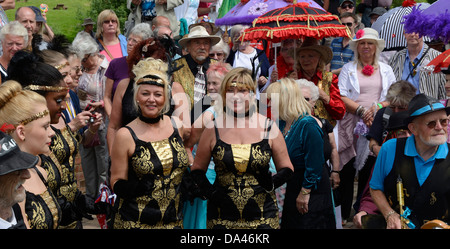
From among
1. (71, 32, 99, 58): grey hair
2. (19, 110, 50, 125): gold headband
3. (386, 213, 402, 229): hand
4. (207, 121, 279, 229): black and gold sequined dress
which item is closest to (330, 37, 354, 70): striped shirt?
(71, 32, 99, 58): grey hair

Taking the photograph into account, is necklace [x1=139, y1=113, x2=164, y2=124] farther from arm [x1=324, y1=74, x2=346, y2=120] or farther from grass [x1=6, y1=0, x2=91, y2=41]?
grass [x1=6, y1=0, x2=91, y2=41]

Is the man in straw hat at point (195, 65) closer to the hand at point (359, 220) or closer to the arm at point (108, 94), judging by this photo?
the arm at point (108, 94)

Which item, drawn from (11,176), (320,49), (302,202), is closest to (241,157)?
(302,202)

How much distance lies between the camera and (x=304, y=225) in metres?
5.43

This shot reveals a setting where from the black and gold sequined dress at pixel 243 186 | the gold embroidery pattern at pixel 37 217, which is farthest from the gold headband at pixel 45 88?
the black and gold sequined dress at pixel 243 186

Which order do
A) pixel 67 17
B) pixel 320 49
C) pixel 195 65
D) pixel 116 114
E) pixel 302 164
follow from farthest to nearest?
1. pixel 67 17
2. pixel 320 49
3. pixel 195 65
4. pixel 116 114
5. pixel 302 164

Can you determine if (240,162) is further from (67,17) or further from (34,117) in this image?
(67,17)

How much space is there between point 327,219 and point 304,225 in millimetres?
262

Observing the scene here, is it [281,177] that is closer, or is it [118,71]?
[281,177]

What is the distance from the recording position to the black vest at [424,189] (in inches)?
173

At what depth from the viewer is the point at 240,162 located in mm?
4637

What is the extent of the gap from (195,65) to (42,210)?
3323 mm

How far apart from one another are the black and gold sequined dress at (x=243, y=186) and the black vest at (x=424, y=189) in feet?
3.42
